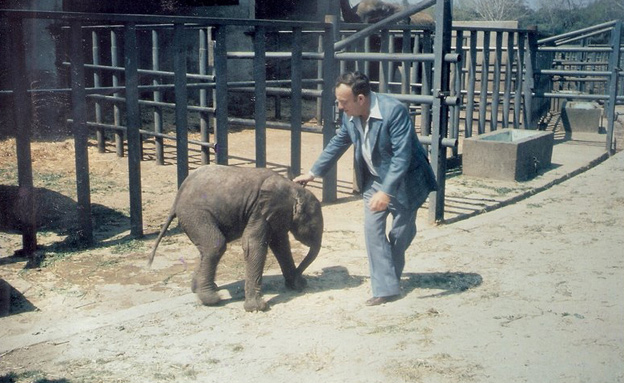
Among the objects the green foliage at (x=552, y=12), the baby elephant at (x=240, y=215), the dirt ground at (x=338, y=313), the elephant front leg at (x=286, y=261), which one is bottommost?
the dirt ground at (x=338, y=313)

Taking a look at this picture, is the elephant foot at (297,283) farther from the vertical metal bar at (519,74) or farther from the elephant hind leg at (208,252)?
the vertical metal bar at (519,74)

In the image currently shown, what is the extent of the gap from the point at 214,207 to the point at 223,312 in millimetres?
694

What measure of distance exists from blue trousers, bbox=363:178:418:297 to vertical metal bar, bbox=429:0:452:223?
1.86 metres

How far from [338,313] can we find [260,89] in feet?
10.7

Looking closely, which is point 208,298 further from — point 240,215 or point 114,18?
point 114,18

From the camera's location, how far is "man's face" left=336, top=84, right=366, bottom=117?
15.8ft

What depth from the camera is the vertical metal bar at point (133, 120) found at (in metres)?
6.40

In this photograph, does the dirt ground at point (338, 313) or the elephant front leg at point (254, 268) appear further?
the elephant front leg at point (254, 268)

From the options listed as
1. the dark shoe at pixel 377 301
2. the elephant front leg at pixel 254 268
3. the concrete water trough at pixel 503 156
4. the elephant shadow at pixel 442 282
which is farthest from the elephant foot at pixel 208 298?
the concrete water trough at pixel 503 156

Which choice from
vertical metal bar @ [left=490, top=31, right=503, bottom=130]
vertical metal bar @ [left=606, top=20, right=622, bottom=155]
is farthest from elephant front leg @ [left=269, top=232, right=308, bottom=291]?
vertical metal bar @ [left=606, top=20, right=622, bottom=155]

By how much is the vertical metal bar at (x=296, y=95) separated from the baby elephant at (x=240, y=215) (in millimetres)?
2793

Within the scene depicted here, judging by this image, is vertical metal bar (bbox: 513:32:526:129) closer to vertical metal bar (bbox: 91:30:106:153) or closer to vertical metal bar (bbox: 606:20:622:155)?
vertical metal bar (bbox: 606:20:622:155)

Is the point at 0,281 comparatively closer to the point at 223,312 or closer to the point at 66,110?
the point at 223,312

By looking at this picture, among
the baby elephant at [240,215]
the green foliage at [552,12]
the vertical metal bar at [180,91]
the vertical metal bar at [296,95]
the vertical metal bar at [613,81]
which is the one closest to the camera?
the baby elephant at [240,215]
